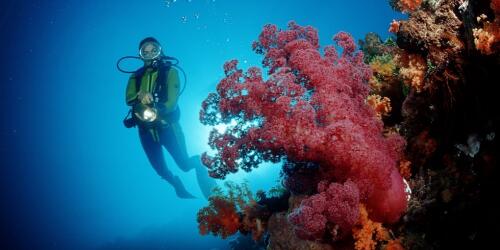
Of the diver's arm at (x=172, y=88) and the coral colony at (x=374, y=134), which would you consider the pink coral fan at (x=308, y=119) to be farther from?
the diver's arm at (x=172, y=88)

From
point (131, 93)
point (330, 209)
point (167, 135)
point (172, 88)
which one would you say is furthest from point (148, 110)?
point (330, 209)

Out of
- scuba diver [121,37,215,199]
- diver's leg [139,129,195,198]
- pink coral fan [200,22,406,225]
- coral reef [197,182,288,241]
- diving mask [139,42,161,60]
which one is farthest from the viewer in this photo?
diver's leg [139,129,195,198]

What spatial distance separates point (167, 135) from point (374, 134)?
41.5ft

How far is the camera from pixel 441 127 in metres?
3.18

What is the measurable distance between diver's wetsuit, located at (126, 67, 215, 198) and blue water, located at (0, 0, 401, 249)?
40947mm

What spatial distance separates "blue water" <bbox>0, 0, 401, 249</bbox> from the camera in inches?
2943

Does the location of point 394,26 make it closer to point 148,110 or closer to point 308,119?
point 308,119

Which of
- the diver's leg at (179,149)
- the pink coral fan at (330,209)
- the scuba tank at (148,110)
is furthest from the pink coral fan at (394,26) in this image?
the diver's leg at (179,149)

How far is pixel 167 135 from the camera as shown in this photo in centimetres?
1468

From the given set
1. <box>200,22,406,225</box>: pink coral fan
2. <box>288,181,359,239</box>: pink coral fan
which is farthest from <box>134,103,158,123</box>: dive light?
<box>288,181,359,239</box>: pink coral fan

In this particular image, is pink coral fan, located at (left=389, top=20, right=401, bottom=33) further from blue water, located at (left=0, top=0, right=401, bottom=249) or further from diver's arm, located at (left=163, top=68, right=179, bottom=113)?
blue water, located at (left=0, top=0, right=401, bottom=249)

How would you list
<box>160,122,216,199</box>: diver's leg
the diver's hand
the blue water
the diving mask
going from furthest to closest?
1. the blue water
2. <box>160,122,216,199</box>: diver's leg
3. the diving mask
4. the diver's hand

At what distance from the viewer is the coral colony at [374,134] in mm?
2750

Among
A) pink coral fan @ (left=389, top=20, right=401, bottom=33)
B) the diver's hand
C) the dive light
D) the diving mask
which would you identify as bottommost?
pink coral fan @ (left=389, top=20, right=401, bottom=33)
